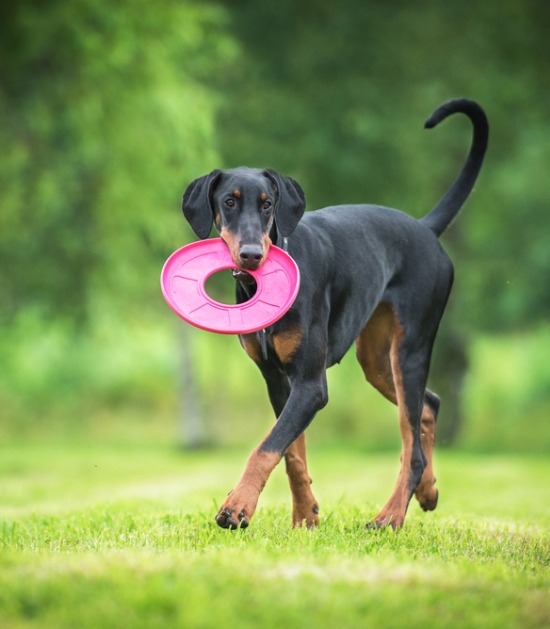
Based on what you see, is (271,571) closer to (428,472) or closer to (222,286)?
(428,472)

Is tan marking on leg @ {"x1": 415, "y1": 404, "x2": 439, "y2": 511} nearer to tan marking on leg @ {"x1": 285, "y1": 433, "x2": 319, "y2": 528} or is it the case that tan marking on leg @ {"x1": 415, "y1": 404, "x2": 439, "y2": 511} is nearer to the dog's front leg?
tan marking on leg @ {"x1": 285, "y1": 433, "x2": 319, "y2": 528}

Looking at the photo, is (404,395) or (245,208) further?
(404,395)

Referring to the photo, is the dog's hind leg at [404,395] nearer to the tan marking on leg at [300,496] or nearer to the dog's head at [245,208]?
the tan marking on leg at [300,496]

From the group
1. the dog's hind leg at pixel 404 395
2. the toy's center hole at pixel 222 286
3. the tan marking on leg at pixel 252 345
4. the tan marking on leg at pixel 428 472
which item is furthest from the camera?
the toy's center hole at pixel 222 286

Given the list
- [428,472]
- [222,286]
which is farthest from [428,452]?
[222,286]

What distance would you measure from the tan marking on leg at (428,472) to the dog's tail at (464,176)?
3.81ft

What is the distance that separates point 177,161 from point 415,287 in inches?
326

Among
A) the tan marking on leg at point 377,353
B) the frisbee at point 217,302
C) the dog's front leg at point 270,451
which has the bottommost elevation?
the dog's front leg at point 270,451

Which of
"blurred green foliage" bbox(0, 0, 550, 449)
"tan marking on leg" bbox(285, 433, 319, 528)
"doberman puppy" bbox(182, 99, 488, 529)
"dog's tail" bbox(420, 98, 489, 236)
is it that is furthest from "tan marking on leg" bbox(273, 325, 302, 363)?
"blurred green foliage" bbox(0, 0, 550, 449)

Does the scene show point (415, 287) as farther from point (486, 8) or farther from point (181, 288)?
point (486, 8)

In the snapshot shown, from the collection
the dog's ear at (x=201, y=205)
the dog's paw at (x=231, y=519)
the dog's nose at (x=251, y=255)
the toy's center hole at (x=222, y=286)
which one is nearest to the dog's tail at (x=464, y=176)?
the dog's ear at (x=201, y=205)

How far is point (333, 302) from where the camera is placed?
5.73 meters

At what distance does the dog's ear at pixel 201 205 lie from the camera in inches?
212

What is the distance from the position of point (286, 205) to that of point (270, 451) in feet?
4.08
